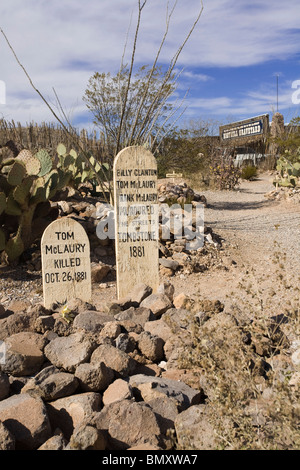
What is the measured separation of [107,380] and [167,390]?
291 mm

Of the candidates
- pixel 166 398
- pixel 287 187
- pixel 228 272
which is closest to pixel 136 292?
pixel 166 398

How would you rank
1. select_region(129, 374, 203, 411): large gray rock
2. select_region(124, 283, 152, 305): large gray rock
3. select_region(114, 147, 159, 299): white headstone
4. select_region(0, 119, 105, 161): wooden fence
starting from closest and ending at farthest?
select_region(129, 374, 203, 411): large gray rock
select_region(124, 283, 152, 305): large gray rock
select_region(114, 147, 159, 299): white headstone
select_region(0, 119, 105, 161): wooden fence

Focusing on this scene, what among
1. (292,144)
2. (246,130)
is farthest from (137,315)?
(246,130)

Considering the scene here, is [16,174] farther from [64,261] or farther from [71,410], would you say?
[71,410]

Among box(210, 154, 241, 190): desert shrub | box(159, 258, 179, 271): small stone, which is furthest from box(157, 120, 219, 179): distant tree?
box(159, 258, 179, 271): small stone

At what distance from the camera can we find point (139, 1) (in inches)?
192

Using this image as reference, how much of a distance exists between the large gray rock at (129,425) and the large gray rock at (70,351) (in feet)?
1.54

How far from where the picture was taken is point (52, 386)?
2.19 meters

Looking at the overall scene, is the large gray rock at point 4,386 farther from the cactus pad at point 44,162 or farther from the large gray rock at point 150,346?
the cactus pad at point 44,162

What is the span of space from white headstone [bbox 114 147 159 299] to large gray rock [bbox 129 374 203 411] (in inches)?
71.4

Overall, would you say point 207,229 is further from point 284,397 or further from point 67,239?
point 284,397

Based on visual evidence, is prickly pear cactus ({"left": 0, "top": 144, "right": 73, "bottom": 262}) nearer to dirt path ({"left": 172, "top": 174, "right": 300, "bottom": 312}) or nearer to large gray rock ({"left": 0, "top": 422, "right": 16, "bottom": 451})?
dirt path ({"left": 172, "top": 174, "right": 300, "bottom": 312})

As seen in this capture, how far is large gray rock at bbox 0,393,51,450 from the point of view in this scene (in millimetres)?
1923
